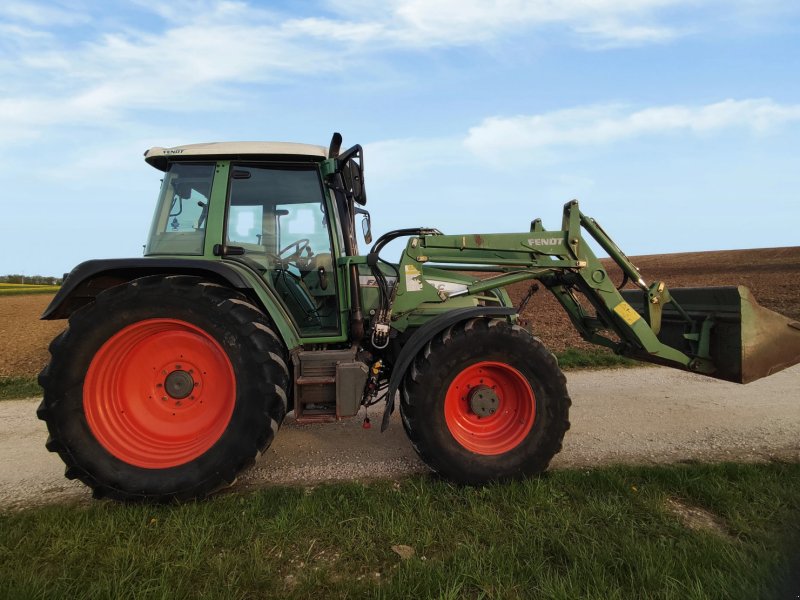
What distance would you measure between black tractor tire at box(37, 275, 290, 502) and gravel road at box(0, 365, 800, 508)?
0.48 meters

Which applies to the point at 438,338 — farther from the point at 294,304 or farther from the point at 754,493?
the point at 754,493

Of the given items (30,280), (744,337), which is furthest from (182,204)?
(30,280)

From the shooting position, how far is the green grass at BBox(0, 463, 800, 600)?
226 cm

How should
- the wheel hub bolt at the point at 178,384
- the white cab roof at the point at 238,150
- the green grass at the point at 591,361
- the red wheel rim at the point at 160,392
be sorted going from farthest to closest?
the green grass at the point at 591,361
the white cab roof at the point at 238,150
the wheel hub bolt at the point at 178,384
the red wheel rim at the point at 160,392

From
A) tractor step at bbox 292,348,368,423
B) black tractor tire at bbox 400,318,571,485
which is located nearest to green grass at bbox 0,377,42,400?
tractor step at bbox 292,348,368,423

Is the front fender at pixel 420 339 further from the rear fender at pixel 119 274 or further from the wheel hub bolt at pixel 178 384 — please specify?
the wheel hub bolt at pixel 178 384

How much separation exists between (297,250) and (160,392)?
1.44 meters

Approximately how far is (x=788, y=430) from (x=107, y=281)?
576 cm

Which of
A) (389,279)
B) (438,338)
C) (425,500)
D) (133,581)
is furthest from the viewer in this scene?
(389,279)

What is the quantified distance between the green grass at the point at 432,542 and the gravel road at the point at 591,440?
1.40 ft


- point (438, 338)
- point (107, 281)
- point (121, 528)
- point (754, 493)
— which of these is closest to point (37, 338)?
point (107, 281)

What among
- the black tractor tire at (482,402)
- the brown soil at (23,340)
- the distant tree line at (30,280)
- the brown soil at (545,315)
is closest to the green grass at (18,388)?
the brown soil at (23,340)

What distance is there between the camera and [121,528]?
2.85 meters

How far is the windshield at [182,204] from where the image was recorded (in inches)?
148
